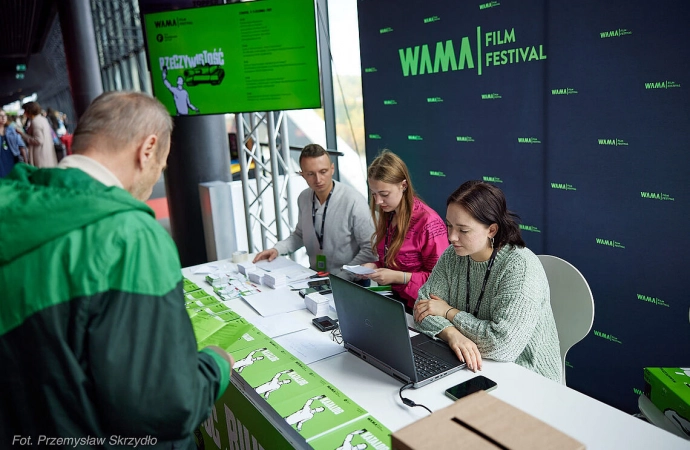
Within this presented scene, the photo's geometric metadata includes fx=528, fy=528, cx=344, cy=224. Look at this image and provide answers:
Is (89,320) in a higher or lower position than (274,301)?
higher

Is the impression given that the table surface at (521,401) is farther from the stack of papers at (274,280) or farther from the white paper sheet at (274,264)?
the white paper sheet at (274,264)

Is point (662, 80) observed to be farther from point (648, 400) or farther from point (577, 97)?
point (648, 400)

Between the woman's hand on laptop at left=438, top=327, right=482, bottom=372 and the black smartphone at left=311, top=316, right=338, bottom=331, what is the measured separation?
0.52 meters

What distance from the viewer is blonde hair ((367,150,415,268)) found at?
8.93ft

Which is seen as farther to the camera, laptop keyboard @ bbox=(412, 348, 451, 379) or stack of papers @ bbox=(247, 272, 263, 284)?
stack of papers @ bbox=(247, 272, 263, 284)

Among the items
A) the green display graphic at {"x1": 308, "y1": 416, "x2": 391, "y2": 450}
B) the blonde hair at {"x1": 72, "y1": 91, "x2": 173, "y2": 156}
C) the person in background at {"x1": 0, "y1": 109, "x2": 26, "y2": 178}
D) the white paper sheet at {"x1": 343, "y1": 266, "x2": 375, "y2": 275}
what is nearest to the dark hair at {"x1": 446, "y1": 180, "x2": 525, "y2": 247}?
the white paper sheet at {"x1": 343, "y1": 266, "x2": 375, "y2": 275}

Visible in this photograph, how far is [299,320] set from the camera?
2.36m

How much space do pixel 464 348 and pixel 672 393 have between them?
86 cm

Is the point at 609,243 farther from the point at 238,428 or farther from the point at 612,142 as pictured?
the point at 238,428

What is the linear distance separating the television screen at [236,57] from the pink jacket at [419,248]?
1.32 m

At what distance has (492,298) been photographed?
1.97 metres

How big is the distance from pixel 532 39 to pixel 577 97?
1.58ft

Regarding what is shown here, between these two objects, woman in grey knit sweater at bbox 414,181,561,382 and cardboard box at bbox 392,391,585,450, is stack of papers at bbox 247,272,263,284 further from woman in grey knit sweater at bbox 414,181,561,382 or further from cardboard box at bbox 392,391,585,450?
cardboard box at bbox 392,391,585,450

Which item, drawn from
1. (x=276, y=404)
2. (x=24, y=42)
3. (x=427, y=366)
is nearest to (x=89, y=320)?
(x=276, y=404)
